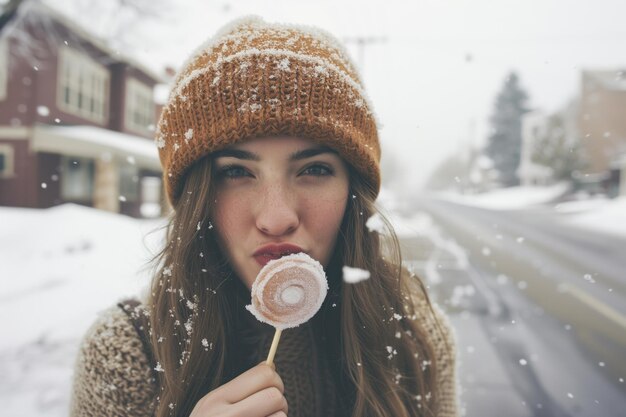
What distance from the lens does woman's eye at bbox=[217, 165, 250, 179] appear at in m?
1.41

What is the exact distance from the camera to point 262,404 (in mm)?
1097

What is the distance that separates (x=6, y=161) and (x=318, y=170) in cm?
1484

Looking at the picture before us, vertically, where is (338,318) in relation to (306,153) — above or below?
below

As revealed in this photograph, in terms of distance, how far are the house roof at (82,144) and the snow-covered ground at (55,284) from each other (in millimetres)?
2575

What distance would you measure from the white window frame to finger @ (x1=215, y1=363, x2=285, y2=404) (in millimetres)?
14766

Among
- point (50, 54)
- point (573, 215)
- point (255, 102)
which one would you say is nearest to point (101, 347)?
point (255, 102)

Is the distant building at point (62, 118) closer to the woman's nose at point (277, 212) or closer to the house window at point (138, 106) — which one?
the house window at point (138, 106)

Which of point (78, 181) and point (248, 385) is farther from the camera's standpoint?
point (78, 181)

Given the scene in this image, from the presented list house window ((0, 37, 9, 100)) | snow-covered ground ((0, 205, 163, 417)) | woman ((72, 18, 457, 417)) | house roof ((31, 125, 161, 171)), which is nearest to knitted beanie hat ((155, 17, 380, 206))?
woman ((72, 18, 457, 417))

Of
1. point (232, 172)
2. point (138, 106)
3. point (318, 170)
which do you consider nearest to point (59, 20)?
point (138, 106)

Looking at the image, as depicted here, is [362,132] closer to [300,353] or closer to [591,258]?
[300,353]

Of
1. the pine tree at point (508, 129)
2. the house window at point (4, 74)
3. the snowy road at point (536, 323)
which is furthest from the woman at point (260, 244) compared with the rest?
the pine tree at point (508, 129)

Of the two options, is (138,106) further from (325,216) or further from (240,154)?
(325,216)

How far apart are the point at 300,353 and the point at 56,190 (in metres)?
15.2
